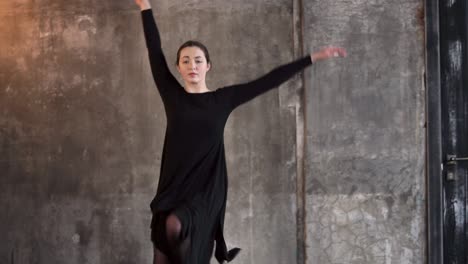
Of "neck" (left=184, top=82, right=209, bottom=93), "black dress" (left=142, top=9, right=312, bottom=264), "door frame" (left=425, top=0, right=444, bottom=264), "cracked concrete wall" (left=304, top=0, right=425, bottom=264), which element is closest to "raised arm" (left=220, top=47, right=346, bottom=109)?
"black dress" (left=142, top=9, right=312, bottom=264)

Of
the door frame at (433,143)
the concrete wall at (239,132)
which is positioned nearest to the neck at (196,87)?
the concrete wall at (239,132)

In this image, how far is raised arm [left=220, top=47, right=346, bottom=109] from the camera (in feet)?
9.92

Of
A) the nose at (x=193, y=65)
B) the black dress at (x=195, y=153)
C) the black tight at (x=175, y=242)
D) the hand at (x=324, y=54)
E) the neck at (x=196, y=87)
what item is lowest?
the black tight at (x=175, y=242)

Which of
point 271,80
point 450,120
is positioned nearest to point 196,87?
point 271,80

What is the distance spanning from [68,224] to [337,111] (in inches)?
95.4

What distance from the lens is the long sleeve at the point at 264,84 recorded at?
3.02 meters

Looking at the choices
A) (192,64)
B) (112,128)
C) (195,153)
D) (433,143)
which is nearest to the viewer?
(195,153)

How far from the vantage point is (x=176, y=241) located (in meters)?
2.76

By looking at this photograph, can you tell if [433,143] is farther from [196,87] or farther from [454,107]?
[196,87]

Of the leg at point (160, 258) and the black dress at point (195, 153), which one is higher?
the black dress at point (195, 153)

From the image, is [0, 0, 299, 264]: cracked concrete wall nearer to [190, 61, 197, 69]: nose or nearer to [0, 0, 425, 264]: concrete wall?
[0, 0, 425, 264]: concrete wall

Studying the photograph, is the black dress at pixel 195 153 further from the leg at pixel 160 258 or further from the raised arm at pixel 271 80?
the leg at pixel 160 258

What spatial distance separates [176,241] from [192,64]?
964 mm

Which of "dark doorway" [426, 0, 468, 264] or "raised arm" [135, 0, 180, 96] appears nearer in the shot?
"raised arm" [135, 0, 180, 96]
